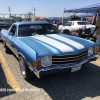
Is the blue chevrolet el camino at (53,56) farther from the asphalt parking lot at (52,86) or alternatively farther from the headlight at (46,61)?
the asphalt parking lot at (52,86)

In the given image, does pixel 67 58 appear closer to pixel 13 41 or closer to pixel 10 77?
pixel 10 77

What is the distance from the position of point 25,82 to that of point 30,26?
198 centimetres

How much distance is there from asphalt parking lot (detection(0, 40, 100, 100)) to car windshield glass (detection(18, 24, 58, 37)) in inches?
47.9

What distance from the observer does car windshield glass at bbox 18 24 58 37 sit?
4969 millimetres

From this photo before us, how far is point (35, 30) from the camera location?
5.17 meters

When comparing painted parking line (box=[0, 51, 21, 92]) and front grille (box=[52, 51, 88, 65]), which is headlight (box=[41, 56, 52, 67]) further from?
painted parking line (box=[0, 51, 21, 92])

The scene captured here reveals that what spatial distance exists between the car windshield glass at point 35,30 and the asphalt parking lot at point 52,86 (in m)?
1.22

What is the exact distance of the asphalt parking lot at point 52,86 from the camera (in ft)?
11.1

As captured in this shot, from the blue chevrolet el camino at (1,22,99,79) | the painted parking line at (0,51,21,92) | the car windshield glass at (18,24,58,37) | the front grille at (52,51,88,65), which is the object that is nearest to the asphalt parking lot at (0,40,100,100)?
the painted parking line at (0,51,21,92)

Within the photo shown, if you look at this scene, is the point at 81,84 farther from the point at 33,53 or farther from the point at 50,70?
the point at 33,53

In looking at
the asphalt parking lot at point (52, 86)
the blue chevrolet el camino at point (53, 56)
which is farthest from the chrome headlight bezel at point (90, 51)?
the asphalt parking lot at point (52, 86)

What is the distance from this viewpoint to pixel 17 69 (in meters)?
4.92

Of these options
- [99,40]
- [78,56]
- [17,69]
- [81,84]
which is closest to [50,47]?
[78,56]

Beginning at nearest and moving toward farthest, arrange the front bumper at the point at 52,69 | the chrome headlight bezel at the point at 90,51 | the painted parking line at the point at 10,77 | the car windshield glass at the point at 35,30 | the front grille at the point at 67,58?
1. the front bumper at the point at 52,69
2. the front grille at the point at 67,58
3. the painted parking line at the point at 10,77
4. the chrome headlight bezel at the point at 90,51
5. the car windshield glass at the point at 35,30
